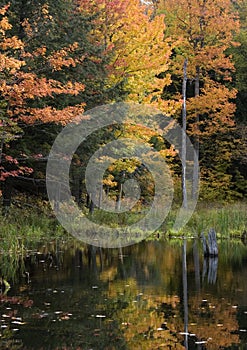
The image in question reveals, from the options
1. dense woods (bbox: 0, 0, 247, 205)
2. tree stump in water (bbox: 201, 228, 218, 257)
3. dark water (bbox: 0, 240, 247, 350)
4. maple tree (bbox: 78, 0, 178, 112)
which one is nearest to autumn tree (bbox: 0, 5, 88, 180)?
dense woods (bbox: 0, 0, 247, 205)

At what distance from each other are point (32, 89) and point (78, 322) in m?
8.24

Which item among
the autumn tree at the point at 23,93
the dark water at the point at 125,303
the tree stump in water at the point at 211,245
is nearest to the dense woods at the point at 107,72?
the autumn tree at the point at 23,93

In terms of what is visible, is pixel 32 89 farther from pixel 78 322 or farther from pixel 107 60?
pixel 78 322

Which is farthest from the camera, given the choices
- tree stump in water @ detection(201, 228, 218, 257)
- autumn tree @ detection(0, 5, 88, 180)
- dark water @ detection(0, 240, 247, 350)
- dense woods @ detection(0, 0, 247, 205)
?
dense woods @ detection(0, 0, 247, 205)

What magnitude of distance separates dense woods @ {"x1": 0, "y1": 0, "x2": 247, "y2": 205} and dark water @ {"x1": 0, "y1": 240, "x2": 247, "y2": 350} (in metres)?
3.82

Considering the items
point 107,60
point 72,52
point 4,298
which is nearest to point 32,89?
point 72,52

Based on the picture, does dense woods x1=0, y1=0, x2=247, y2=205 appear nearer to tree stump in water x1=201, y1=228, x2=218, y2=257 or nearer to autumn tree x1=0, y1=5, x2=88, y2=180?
autumn tree x1=0, y1=5, x2=88, y2=180

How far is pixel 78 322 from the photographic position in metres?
7.93

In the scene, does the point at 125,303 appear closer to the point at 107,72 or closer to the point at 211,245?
the point at 211,245

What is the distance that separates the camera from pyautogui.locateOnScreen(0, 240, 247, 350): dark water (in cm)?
723

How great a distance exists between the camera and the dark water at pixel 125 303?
7227mm

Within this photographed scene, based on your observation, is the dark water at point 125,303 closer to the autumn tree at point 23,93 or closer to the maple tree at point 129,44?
the autumn tree at point 23,93

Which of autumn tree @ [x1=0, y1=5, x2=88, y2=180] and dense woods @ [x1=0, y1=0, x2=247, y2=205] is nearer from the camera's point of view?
autumn tree @ [x1=0, y1=5, x2=88, y2=180]

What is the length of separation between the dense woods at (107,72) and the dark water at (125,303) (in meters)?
3.82
